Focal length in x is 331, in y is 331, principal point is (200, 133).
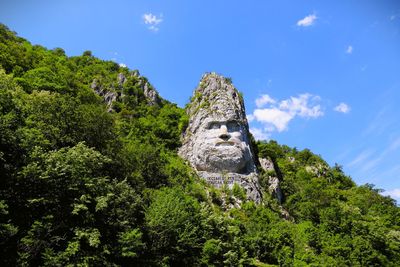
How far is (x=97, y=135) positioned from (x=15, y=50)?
28.3m

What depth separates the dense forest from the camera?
18.2 meters

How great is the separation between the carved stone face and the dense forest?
11.8 feet

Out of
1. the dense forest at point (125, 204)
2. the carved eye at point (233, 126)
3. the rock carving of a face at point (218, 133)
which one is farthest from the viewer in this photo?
the carved eye at point (233, 126)

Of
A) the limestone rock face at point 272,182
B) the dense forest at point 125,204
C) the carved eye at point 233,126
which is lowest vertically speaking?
the dense forest at point 125,204

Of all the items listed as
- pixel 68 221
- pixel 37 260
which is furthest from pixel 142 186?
pixel 37 260

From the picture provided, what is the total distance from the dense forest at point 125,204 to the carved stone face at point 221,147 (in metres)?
3.59

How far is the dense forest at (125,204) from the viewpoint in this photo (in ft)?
59.6

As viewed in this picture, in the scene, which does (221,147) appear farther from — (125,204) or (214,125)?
(125,204)

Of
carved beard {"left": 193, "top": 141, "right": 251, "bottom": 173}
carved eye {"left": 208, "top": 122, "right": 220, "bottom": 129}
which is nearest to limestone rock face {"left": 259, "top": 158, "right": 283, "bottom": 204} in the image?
carved beard {"left": 193, "top": 141, "right": 251, "bottom": 173}

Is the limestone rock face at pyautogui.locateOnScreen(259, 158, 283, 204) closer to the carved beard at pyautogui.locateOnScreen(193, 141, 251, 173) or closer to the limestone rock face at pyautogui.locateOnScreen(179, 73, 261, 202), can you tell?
the limestone rock face at pyautogui.locateOnScreen(179, 73, 261, 202)

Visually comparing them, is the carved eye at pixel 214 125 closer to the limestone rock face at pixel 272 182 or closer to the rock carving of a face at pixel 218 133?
the rock carving of a face at pixel 218 133

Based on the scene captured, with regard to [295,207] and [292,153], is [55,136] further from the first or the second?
[292,153]

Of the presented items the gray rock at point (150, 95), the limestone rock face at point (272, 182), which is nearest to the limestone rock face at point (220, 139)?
the limestone rock face at point (272, 182)

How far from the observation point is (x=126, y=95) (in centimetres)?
6469
